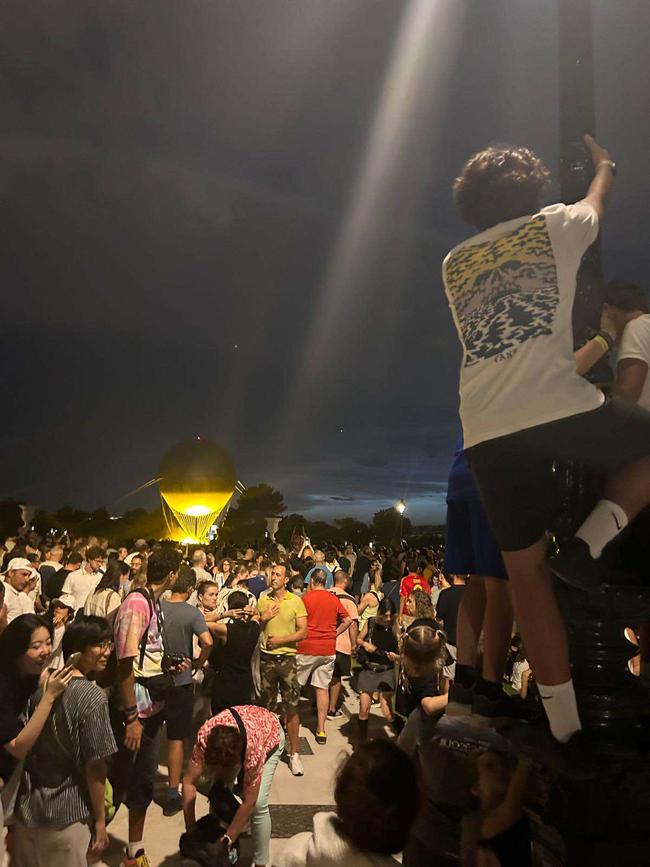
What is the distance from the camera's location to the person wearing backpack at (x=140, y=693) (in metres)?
5.53

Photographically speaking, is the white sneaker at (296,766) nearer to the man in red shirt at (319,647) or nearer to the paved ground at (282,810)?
the paved ground at (282,810)

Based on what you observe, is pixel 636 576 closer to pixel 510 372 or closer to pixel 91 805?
pixel 510 372

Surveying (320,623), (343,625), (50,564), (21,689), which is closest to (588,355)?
(21,689)

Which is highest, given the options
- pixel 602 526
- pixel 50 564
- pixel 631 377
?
pixel 631 377

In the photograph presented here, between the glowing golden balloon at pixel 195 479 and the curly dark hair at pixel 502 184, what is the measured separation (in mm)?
36176

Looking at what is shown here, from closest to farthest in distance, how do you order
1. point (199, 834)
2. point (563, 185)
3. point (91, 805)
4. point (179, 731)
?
point (563, 185) → point (91, 805) → point (199, 834) → point (179, 731)

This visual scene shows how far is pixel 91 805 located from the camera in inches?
160

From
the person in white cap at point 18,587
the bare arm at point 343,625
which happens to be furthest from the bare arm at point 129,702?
the bare arm at point 343,625

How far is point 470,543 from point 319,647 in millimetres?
6918

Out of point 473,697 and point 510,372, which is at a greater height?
point 510,372

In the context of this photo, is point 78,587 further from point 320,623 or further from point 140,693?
point 140,693

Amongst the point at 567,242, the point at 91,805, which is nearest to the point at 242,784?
the point at 91,805

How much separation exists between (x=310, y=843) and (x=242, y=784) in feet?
9.01

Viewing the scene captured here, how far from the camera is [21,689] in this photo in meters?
3.91
